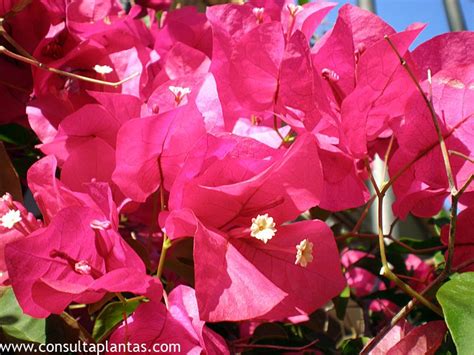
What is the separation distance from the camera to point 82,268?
15.3 inches

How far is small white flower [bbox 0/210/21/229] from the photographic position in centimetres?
41

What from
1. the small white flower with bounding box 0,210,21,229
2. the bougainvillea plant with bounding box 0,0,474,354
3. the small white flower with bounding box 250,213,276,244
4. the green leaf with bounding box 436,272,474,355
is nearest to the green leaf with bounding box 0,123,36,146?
the bougainvillea plant with bounding box 0,0,474,354

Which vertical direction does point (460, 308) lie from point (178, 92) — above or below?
A: below

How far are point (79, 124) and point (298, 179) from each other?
18cm

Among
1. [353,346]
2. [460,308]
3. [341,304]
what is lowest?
[341,304]

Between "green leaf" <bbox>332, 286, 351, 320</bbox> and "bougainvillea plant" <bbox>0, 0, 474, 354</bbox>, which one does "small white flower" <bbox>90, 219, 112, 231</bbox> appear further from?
"green leaf" <bbox>332, 286, 351, 320</bbox>

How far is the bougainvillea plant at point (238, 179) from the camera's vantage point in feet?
1.25

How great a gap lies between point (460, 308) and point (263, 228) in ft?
0.42

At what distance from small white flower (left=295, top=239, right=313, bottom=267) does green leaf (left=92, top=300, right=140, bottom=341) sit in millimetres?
115

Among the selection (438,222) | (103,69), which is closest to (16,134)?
(103,69)

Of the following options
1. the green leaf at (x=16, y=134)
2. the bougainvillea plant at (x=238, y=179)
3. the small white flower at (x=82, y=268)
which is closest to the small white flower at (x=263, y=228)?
the bougainvillea plant at (x=238, y=179)

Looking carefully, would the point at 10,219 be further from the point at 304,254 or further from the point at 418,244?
the point at 418,244

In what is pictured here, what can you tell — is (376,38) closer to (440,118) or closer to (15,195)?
(440,118)

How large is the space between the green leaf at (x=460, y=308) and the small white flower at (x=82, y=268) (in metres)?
0.22
